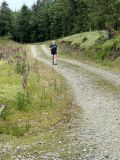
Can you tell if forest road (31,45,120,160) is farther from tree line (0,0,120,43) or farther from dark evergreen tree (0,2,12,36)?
dark evergreen tree (0,2,12,36)

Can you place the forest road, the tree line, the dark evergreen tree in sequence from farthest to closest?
1. the dark evergreen tree
2. the tree line
3. the forest road

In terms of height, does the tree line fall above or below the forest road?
above

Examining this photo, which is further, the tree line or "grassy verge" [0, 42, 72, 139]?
the tree line

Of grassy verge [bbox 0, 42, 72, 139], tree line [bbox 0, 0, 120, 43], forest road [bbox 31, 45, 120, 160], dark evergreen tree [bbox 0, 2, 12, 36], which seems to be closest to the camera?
forest road [bbox 31, 45, 120, 160]

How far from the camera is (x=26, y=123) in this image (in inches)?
567

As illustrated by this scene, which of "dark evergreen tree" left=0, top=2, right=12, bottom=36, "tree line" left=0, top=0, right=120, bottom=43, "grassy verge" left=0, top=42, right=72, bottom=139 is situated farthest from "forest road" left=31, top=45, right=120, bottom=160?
"dark evergreen tree" left=0, top=2, right=12, bottom=36

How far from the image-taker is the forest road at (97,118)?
11.3m

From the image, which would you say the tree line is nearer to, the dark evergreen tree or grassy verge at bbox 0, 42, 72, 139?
the dark evergreen tree

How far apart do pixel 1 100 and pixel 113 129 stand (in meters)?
5.58

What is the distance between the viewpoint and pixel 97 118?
15.2 metres

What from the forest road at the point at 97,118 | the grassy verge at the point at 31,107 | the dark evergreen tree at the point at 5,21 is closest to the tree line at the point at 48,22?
the dark evergreen tree at the point at 5,21

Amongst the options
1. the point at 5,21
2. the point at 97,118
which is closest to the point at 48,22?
the point at 5,21

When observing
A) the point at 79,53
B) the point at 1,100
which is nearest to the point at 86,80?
the point at 1,100

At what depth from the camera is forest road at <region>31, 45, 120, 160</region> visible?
447 inches
